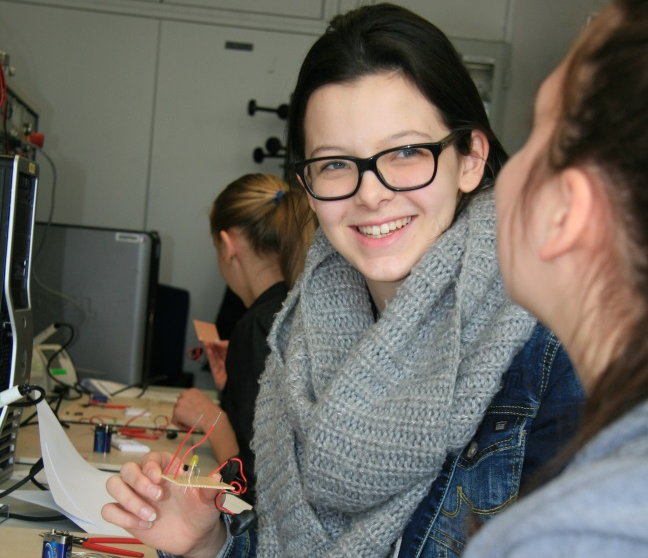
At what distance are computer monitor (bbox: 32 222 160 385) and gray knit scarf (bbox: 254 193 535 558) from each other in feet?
5.48

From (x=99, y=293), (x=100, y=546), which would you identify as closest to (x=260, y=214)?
(x=99, y=293)

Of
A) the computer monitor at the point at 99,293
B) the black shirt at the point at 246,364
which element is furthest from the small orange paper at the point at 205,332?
the computer monitor at the point at 99,293

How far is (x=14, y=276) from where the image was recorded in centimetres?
134

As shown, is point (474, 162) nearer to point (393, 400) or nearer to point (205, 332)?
point (393, 400)

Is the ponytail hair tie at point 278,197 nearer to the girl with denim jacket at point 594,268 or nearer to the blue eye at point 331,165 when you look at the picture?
the blue eye at point 331,165

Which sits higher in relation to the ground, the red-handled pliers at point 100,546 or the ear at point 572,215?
the ear at point 572,215

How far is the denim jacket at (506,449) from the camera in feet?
3.04

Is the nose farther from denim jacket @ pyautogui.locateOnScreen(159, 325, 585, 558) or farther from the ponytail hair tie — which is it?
the ponytail hair tie

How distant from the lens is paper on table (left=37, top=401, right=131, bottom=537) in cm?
120

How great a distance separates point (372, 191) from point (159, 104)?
121 inches

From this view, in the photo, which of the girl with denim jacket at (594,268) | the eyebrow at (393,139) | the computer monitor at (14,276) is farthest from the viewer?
the computer monitor at (14,276)

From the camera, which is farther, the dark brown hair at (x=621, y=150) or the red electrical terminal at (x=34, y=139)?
the red electrical terminal at (x=34, y=139)

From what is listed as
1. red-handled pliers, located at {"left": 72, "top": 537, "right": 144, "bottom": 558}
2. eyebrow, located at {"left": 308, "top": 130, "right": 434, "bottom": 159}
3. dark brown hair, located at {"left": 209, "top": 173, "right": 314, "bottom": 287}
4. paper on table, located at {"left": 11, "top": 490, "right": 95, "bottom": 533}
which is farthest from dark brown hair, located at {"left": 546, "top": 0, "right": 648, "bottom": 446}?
dark brown hair, located at {"left": 209, "top": 173, "right": 314, "bottom": 287}

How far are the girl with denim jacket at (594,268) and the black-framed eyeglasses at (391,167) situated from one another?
461mm
